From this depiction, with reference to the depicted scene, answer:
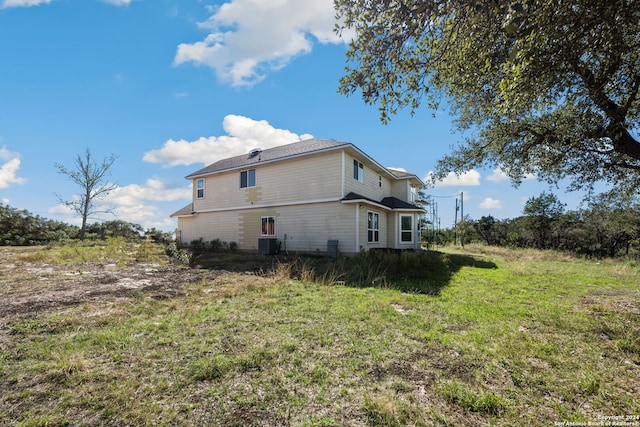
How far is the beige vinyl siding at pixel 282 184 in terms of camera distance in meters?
14.0

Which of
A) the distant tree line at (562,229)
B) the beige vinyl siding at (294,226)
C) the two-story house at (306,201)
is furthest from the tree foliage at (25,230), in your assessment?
the distant tree line at (562,229)

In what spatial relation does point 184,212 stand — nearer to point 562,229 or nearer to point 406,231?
point 406,231

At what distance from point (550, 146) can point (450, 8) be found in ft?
20.8

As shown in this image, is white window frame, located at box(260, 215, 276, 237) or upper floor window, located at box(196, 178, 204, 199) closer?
white window frame, located at box(260, 215, 276, 237)

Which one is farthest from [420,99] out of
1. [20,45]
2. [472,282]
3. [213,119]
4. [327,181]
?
[213,119]

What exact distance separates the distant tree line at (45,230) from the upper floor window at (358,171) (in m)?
17.8

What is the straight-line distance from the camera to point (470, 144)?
32.9 ft

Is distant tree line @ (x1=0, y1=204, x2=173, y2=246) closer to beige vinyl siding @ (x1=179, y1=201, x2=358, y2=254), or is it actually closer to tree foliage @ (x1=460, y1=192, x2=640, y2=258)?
beige vinyl siding @ (x1=179, y1=201, x2=358, y2=254)

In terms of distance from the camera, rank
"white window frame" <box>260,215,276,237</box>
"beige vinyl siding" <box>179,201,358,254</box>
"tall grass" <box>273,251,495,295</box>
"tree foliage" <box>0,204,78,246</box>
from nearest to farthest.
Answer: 1. "tall grass" <box>273,251,495,295</box>
2. "beige vinyl siding" <box>179,201,358,254</box>
3. "white window frame" <box>260,215,276,237</box>
4. "tree foliage" <box>0,204,78,246</box>

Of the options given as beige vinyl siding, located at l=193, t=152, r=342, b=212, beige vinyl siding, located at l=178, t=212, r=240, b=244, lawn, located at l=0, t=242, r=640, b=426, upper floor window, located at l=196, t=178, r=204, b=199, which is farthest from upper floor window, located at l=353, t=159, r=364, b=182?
upper floor window, located at l=196, t=178, r=204, b=199

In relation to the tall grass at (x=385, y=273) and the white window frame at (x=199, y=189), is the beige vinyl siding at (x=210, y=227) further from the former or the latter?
the tall grass at (x=385, y=273)

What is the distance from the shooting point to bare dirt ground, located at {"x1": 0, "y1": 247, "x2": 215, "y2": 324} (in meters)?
5.28

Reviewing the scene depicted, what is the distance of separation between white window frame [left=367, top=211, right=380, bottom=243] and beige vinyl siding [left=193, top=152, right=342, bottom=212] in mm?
2616

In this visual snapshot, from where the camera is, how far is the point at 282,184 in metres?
15.7
